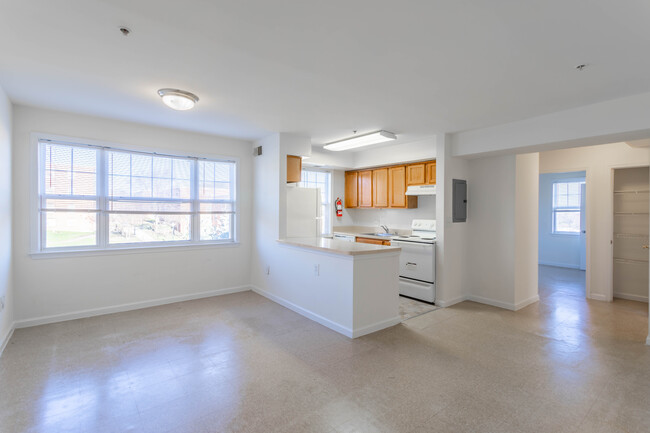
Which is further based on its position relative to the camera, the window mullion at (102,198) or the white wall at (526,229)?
the white wall at (526,229)

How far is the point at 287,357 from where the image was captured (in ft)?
9.66

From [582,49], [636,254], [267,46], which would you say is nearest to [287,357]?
[267,46]

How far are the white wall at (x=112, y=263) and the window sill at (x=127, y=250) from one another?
0.03 meters

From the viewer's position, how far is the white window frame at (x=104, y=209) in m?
3.65

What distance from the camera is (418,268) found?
4.77 m

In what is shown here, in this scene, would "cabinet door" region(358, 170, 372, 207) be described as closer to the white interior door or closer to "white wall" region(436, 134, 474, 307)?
"white wall" region(436, 134, 474, 307)

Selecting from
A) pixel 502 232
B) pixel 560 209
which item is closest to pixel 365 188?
pixel 502 232

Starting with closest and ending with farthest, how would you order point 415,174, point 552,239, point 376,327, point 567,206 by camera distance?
point 376,327, point 415,174, point 567,206, point 552,239

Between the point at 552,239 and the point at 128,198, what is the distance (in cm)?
898

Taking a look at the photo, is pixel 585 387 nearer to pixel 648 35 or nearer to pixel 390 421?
pixel 390 421

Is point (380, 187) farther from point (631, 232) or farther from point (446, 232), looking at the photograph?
point (631, 232)

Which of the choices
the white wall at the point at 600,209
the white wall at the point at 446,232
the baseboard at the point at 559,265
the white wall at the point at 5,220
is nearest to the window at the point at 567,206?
the baseboard at the point at 559,265

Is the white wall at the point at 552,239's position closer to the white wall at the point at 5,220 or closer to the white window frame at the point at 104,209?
the white window frame at the point at 104,209

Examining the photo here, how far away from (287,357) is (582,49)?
332 cm
